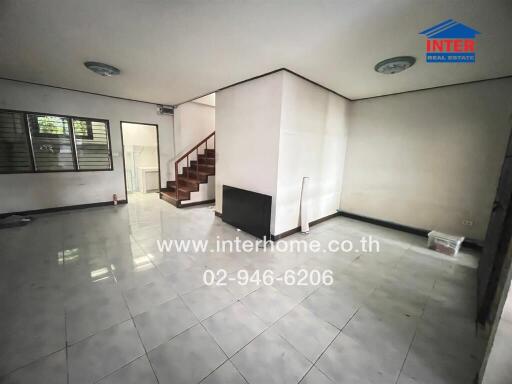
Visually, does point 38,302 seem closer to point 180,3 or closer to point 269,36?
point 180,3

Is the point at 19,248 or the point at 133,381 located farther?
the point at 19,248

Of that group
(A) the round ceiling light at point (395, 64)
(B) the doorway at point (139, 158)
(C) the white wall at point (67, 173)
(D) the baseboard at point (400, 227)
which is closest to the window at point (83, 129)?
(C) the white wall at point (67, 173)

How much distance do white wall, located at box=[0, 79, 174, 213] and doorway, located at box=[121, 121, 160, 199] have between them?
1.40 metres

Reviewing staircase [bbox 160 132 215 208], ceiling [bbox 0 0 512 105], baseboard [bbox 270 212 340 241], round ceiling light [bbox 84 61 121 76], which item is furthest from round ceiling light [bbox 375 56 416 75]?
staircase [bbox 160 132 215 208]

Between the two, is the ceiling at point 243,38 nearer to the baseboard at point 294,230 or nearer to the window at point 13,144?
the window at point 13,144

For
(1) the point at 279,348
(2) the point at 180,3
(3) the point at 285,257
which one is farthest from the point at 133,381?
(2) the point at 180,3

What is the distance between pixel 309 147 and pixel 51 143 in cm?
559

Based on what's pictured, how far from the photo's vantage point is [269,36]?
7.27ft

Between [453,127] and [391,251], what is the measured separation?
7.90ft

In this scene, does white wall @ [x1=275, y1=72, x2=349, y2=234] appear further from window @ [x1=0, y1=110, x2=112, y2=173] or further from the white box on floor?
window @ [x1=0, y1=110, x2=112, y2=173]

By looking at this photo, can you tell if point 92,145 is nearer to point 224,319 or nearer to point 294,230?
point 294,230

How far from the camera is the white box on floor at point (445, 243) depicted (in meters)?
3.17

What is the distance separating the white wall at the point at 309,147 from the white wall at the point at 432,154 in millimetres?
607

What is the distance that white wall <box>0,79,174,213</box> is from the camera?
4.04 m
